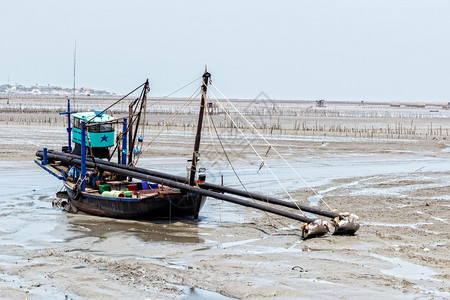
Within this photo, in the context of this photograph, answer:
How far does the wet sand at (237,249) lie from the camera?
12.6 metres

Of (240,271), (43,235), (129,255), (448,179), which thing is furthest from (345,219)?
(448,179)

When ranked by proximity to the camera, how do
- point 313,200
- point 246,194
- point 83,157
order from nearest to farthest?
point 246,194, point 83,157, point 313,200

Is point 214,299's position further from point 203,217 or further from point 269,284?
point 203,217

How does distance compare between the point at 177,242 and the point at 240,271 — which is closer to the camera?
the point at 240,271

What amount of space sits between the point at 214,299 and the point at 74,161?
1225 cm

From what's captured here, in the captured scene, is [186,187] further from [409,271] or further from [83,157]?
[409,271]

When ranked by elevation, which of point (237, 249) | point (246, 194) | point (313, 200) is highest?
point (246, 194)

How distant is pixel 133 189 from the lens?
861 inches

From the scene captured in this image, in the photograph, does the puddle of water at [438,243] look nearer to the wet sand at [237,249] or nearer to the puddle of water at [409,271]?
the wet sand at [237,249]

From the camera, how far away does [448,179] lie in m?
30.3

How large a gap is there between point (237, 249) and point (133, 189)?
6.51 m

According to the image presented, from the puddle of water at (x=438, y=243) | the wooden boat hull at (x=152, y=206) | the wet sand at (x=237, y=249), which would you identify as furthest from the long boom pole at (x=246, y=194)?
the puddle of water at (x=438, y=243)

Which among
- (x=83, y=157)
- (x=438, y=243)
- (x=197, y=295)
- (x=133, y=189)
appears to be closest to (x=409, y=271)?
(x=438, y=243)

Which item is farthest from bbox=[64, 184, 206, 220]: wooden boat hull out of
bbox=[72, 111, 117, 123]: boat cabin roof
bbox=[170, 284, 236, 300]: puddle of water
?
bbox=[170, 284, 236, 300]: puddle of water
